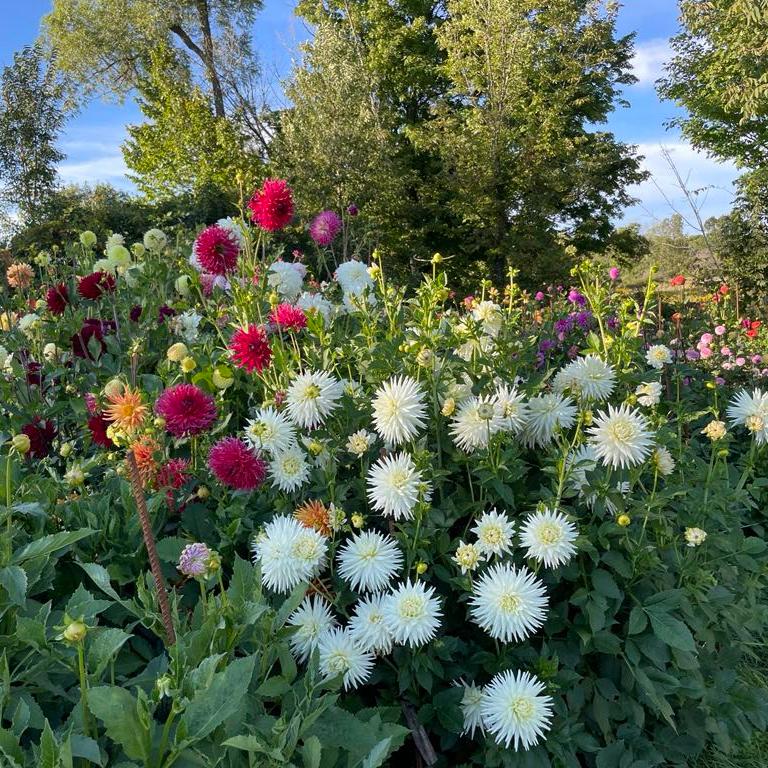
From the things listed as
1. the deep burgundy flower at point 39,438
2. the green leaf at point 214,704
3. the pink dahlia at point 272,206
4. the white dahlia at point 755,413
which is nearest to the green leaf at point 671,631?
the white dahlia at point 755,413

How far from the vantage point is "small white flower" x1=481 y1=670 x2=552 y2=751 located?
1320mm

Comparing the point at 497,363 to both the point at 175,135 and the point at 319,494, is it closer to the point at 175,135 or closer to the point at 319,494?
the point at 319,494

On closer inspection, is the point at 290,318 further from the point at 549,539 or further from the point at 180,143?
the point at 180,143

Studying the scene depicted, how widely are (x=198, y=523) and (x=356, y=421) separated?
0.44 m

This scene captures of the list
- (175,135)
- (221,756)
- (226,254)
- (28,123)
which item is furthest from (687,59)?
(221,756)

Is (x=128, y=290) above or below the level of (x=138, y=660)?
above

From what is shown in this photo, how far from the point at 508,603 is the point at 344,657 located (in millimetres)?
339

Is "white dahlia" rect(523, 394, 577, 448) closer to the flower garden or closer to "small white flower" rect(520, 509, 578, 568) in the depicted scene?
the flower garden

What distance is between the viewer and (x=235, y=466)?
1.46 metres

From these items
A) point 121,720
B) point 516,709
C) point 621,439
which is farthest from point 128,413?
point 621,439

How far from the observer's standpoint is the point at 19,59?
21.6 m

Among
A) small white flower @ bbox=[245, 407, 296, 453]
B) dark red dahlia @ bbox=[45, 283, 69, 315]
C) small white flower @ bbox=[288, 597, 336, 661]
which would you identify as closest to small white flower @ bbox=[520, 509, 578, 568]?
small white flower @ bbox=[288, 597, 336, 661]

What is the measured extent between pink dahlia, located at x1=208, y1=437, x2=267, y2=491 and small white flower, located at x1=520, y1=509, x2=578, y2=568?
0.58 m

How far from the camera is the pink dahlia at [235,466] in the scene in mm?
1452
